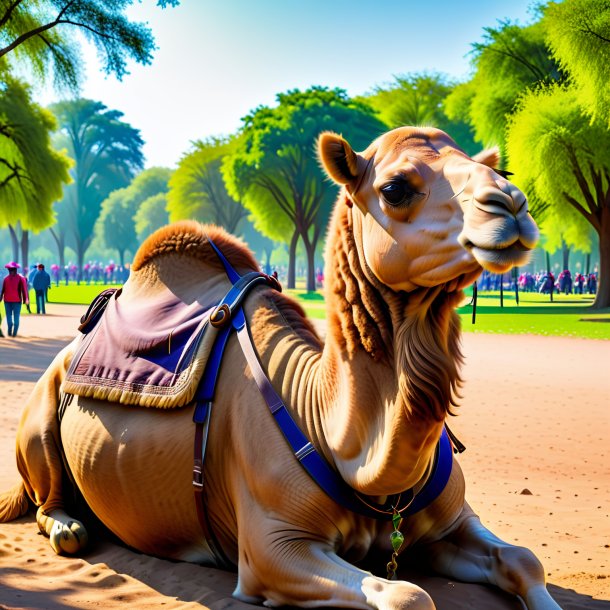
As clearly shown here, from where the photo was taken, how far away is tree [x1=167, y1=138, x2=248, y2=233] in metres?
66.3

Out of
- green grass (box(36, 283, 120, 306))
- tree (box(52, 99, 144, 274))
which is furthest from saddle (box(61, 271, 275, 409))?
tree (box(52, 99, 144, 274))

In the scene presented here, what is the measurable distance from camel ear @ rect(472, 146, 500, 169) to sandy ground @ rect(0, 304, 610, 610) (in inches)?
72.6

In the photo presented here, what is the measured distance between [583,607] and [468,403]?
726 cm

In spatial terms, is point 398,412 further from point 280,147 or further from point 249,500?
point 280,147

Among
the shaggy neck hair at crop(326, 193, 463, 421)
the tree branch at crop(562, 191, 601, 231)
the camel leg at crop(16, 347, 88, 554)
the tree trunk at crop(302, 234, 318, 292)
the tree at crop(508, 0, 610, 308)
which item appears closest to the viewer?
the shaggy neck hair at crop(326, 193, 463, 421)

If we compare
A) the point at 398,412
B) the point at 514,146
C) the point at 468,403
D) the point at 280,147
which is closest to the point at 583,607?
the point at 398,412

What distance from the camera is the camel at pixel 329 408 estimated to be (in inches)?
117

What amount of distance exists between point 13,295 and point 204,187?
4813 cm

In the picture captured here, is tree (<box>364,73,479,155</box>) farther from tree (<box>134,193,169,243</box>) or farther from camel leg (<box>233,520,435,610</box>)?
camel leg (<box>233,520,435,610</box>)

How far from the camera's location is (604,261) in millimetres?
32844

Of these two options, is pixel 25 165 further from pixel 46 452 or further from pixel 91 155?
pixel 91 155

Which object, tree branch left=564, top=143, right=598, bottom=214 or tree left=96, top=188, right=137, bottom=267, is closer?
tree branch left=564, top=143, right=598, bottom=214

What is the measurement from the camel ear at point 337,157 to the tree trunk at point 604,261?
3143cm

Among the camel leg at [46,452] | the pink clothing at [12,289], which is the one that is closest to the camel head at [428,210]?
the camel leg at [46,452]
